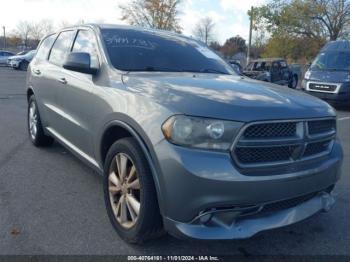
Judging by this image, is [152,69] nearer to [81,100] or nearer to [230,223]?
[81,100]

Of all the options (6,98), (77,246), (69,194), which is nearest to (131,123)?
(77,246)

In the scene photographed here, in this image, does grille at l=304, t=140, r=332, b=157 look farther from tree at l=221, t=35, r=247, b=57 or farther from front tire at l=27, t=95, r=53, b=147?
tree at l=221, t=35, r=247, b=57

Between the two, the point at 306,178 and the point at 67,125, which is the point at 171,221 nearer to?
the point at 306,178

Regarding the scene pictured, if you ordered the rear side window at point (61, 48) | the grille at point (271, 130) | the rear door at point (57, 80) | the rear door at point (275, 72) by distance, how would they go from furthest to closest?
the rear door at point (275, 72) < the rear side window at point (61, 48) < the rear door at point (57, 80) < the grille at point (271, 130)

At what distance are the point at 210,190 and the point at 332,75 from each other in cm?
1080

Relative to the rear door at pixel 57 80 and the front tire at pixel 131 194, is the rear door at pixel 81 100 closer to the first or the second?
the rear door at pixel 57 80

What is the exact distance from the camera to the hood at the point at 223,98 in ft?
8.50

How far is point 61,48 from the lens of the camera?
4.95 meters

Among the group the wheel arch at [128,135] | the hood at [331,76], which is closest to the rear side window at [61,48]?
the wheel arch at [128,135]

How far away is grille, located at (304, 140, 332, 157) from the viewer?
Result: 290 centimetres

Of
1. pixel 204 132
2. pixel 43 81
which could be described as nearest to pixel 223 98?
pixel 204 132

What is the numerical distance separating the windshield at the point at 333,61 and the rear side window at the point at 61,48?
9779mm

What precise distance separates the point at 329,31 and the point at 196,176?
1595 inches

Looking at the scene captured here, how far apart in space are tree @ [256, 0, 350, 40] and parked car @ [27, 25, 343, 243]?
37.8 m
